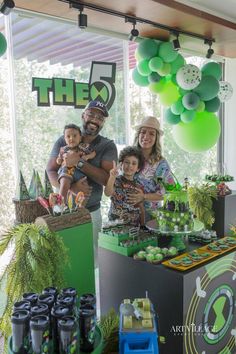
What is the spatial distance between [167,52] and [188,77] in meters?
0.30

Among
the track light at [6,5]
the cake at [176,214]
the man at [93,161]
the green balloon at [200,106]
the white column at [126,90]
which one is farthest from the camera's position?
the white column at [126,90]

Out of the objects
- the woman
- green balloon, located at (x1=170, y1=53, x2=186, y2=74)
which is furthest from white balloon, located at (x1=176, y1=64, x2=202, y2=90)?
the woman

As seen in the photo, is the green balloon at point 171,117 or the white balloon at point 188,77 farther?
the green balloon at point 171,117

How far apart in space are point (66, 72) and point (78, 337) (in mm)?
2514

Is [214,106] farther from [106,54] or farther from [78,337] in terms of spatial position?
[78,337]

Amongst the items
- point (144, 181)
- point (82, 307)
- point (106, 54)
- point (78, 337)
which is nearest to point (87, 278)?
point (82, 307)

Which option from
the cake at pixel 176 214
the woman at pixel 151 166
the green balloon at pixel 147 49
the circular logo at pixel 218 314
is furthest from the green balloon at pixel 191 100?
the circular logo at pixel 218 314

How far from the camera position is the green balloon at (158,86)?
3210 mm

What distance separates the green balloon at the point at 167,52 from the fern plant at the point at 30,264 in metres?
2.12

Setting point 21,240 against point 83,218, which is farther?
point 83,218

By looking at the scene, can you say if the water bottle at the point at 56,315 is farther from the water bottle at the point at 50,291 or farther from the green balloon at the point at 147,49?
the green balloon at the point at 147,49

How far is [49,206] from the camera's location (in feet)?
5.19

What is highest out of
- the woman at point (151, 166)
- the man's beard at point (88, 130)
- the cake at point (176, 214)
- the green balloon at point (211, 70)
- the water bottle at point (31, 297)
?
the green balloon at point (211, 70)

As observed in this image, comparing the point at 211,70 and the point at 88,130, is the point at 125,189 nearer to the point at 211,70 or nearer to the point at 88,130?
the point at 88,130
